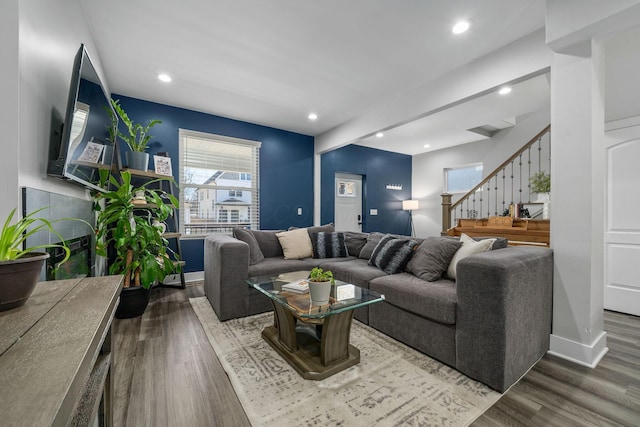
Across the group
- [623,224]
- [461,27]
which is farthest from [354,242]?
[623,224]

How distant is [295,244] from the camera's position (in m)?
3.34

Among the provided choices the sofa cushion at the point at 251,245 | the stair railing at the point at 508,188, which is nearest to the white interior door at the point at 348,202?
the stair railing at the point at 508,188

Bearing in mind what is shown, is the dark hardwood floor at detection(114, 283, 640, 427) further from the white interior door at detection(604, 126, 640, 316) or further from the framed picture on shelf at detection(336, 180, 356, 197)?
the framed picture on shelf at detection(336, 180, 356, 197)

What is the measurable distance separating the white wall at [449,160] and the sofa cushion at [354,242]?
3.52m

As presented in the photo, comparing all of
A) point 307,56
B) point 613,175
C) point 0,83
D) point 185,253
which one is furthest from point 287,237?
point 613,175

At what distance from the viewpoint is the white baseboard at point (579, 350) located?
1803mm

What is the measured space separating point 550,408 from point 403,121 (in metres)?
3.01

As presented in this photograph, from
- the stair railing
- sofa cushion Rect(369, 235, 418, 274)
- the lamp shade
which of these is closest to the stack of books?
sofa cushion Rect(369, 235, 418, 274)

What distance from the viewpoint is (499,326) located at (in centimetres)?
151

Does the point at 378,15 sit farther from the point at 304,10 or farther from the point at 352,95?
the point at 352,95

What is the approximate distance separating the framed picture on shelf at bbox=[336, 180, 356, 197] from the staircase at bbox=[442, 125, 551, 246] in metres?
1.95

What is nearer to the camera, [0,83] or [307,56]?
[0,83]

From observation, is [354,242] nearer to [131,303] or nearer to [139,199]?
[131,303]

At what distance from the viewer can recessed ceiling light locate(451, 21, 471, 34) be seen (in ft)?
7.10
